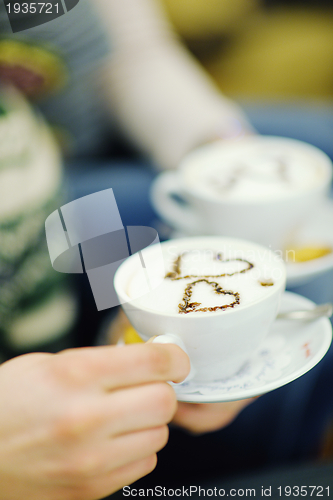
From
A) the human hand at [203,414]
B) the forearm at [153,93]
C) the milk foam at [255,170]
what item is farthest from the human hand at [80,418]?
the forearm at [153,93]

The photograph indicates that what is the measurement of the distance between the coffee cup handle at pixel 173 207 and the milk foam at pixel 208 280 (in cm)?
17

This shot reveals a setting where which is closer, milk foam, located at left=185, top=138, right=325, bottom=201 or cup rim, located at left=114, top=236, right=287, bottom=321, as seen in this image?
cup rim, located at left=114, top=236, right=287, bottom=321

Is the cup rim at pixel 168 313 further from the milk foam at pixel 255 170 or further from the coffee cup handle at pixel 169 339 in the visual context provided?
the milk foam at pixel 255 170

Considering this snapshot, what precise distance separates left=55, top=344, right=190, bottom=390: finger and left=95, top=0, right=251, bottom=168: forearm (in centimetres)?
51

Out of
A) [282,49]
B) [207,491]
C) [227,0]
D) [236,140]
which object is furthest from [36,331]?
[227,0]

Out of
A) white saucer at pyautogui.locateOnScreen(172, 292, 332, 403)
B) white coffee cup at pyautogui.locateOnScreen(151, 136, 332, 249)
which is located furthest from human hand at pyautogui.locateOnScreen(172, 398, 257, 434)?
white coffee cup at pyautogui.locateOnScreen(151, 136, 332, 249)

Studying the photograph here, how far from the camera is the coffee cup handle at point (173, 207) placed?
17.9 inches

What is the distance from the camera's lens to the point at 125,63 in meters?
0.73

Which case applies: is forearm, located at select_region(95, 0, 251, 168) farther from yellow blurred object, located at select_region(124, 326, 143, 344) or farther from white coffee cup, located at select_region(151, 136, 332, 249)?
yellow blurred object, located at select_region(124, 326, 143, 344)

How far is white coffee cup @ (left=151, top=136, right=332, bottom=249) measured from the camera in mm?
381

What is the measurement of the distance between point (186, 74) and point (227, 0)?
3.20 ft

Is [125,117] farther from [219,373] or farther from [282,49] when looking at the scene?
[282,49]

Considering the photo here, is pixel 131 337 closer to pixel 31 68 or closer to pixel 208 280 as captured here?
pixel 208 280

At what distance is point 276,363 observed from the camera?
0.26 m
